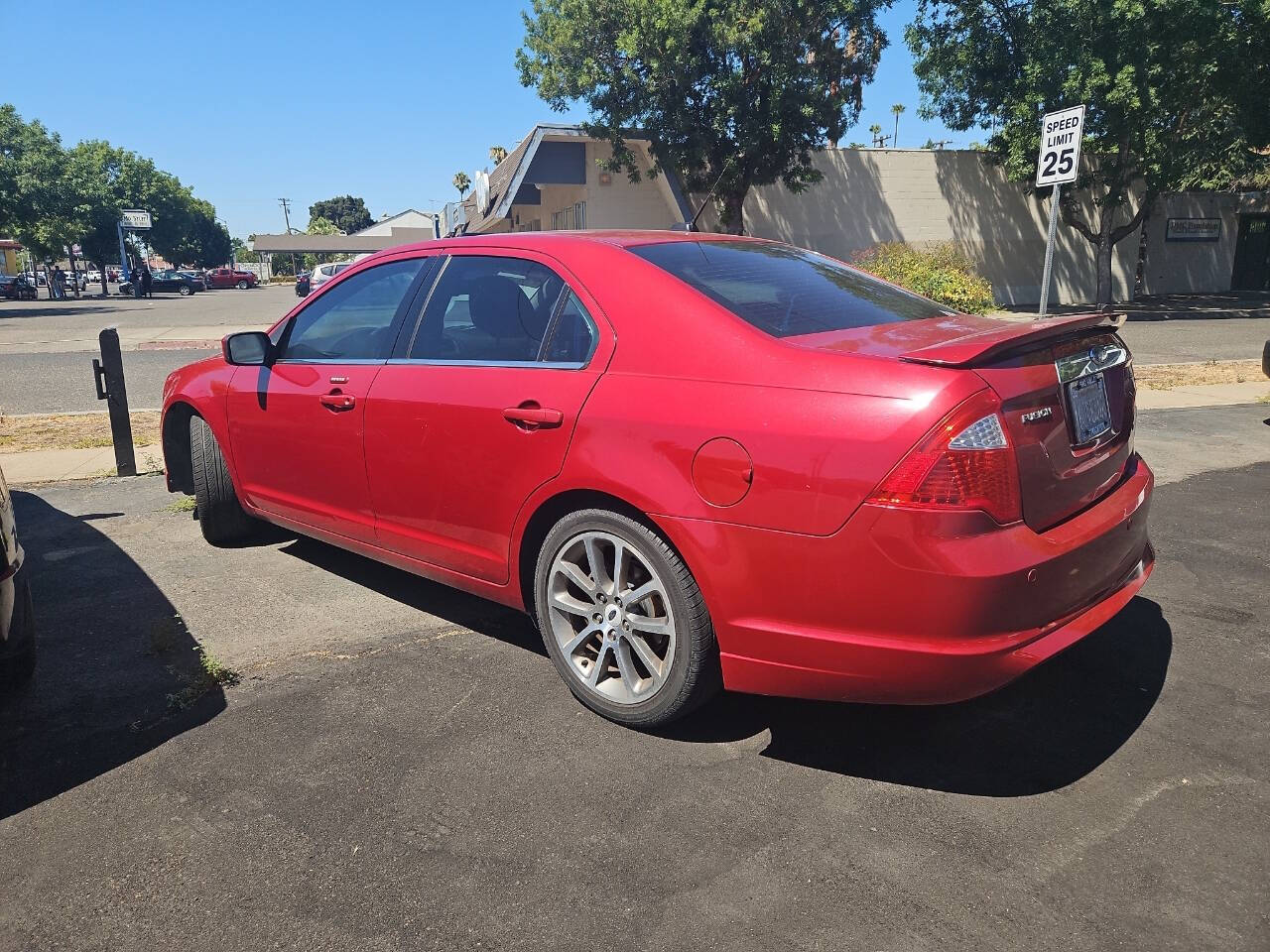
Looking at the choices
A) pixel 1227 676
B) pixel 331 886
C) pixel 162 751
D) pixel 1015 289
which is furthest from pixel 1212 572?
pixel 1015 289

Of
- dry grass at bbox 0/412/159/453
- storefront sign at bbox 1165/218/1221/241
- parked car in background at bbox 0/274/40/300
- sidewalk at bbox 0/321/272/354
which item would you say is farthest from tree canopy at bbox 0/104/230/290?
storefront sign at bbox 1165/218/1221/241

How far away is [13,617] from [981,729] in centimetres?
332

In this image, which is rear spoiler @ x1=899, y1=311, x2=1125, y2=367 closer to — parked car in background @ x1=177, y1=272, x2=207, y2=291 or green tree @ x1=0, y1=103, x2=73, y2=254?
green tree @ x1=0, y1=103, x2=73, y2=254

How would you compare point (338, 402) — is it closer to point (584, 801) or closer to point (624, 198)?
point (584, 801)

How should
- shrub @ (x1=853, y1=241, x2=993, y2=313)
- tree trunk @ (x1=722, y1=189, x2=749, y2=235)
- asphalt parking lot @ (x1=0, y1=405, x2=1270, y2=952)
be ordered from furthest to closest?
tree trunk @ (x1=722, y1=189, x2=749, y2=235) → shrub @ (x1=853, y1=241, x2=993, y2=313) → asphalt parking lot @ (x1=0, y1=405, x2=1270, y2=952)

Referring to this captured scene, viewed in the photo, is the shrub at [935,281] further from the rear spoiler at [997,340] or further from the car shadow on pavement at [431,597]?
the rear spoiler at [997,340]

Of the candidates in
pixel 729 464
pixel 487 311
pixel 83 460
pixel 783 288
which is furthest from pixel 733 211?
pixel 729 464

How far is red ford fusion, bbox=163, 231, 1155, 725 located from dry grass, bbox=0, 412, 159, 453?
532 cm

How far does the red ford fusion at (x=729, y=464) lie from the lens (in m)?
2.54

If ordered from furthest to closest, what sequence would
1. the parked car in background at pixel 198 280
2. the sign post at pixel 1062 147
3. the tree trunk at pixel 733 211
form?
the parked car in background at pixel 198 280 < the tree trunk at pixel 733 211 < the sign post at pixel 1062 147

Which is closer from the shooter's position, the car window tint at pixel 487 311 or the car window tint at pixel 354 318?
the car window tint at pixel 487 311

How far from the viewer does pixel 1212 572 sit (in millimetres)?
4641

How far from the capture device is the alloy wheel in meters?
3.05

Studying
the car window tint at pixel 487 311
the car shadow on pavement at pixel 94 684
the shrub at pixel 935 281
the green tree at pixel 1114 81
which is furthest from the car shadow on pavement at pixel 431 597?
the green tree at pixel 1114 81
